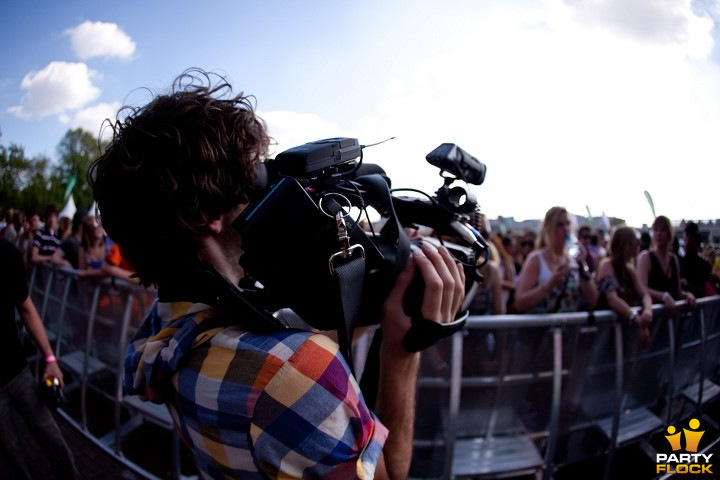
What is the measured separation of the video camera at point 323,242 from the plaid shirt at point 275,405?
0.08 metres

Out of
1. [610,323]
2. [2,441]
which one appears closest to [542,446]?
[610,323]

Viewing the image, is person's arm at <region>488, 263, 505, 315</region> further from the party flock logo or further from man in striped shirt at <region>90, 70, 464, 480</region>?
man in striped shirt at <region>90, 70, 464, 480</region>

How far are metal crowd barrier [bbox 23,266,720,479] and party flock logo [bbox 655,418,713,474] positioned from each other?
42 centimetres

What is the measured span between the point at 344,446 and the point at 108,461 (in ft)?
11.6

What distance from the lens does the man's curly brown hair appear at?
2.93 ft

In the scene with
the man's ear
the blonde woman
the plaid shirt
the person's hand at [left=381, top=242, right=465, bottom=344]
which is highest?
the man's ear

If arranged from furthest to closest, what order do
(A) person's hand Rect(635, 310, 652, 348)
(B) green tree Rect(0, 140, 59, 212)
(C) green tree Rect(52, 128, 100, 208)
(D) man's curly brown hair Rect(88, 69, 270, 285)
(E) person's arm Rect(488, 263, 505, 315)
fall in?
(C) green tree Rect(52, 128, 100, 208) → (B) green tree Rect(0, 140, 59, 212) → (E) person's arm Rect(488, 263, 505, 315) → (A) person's hand Rect(635, 310, 652, 348) → (D) man's curly brown hair Rect(88, 69, 270, 285)

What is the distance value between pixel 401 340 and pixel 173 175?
586 mm

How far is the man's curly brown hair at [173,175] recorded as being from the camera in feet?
2.93

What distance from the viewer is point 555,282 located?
3.26 m

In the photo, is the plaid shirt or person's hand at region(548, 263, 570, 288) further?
person's hand at region(548, 263, 570, 288)

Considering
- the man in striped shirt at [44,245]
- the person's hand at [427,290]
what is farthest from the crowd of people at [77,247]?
the person's hand at [427,290]

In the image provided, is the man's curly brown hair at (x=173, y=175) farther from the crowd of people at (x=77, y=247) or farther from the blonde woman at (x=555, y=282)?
the blonde woman at (x=555, y=282)

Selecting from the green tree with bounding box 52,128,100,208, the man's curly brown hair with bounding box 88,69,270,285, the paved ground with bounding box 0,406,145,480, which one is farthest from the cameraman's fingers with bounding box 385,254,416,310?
the green tree with bounding box 52,128,100,208
